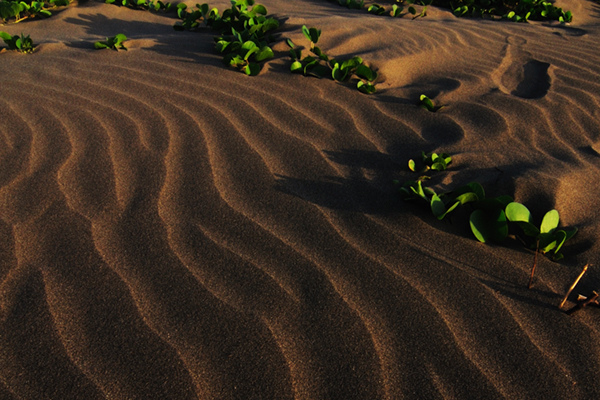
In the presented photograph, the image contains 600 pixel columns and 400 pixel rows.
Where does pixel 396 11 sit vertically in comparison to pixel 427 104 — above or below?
above

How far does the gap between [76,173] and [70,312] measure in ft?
2.77

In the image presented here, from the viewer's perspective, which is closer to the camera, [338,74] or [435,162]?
[435,162]

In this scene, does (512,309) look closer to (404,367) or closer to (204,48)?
(404,367)

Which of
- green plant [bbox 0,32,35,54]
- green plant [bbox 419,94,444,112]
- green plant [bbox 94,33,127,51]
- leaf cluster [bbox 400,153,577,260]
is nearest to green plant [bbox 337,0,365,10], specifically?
green plant [bbox 94,33,127,51]

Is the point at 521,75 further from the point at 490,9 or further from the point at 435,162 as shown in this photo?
the point at 490,9

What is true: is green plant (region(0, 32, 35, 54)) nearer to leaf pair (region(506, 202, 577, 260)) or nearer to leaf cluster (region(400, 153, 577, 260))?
leaf cluster (region(400, 153, 577, 260))

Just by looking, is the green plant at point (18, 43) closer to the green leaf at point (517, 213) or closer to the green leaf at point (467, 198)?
the green leaf at point (467, 198)

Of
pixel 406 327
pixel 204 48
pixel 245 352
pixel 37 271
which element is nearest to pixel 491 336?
pixel 406 327

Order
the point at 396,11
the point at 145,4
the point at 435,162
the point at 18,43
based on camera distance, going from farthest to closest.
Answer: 1. the point at 396,11
2. the point at 145,4
3. the point at 18,43
4. the point at 435,162

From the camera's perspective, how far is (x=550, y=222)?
1718 millimetres

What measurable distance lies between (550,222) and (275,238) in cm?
105

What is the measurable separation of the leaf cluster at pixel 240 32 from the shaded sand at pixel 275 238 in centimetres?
15

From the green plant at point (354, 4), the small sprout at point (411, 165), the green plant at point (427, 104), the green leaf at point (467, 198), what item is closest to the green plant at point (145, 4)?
the green plant at point (354, 4)

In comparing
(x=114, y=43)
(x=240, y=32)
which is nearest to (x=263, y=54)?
(x=240, y=32)
